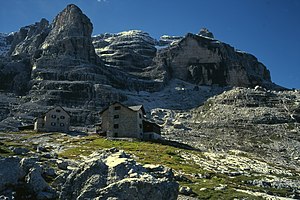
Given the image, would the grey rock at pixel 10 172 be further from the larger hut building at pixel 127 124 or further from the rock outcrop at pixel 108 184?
the larger hut building at pixel 127 124

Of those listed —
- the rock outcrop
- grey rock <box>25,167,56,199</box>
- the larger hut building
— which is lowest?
grey rock <box>25,167,56,199</box>

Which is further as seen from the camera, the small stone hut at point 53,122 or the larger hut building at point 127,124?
the small stone hut at point 53,122

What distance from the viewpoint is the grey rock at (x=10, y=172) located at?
24.3m

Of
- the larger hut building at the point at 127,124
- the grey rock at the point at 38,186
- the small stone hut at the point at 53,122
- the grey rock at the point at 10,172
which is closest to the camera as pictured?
the grey rock at the point at 38,186

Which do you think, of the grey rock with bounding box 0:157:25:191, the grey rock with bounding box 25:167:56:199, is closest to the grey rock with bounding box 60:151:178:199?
the grey rock with bounding box 25:167:56:199

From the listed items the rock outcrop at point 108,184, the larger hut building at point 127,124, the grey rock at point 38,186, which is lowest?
the grey rock at point 38,186

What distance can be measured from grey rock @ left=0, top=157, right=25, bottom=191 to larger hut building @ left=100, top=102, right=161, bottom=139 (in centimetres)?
6768

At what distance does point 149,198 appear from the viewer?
59.9 ft

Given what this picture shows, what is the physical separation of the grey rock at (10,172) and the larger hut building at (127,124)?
6768 cm

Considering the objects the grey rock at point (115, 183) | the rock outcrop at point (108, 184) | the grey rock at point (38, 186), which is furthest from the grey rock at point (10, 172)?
the grey rock at point (115, 183)

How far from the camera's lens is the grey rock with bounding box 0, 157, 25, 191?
2428 cm

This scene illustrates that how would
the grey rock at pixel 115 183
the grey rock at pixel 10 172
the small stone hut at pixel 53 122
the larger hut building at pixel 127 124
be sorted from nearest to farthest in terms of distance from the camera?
the grey rock at pixel 115 183, the grey rock at pixel 10 172, the larger hut building at pixel 127 124, the small stone hut at pixel 53 122

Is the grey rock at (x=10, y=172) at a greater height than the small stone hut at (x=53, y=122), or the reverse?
the small stone hut at (x=53, y=122)

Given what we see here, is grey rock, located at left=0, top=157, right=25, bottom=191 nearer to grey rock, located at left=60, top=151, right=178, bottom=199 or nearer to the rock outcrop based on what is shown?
the rock outcrop
